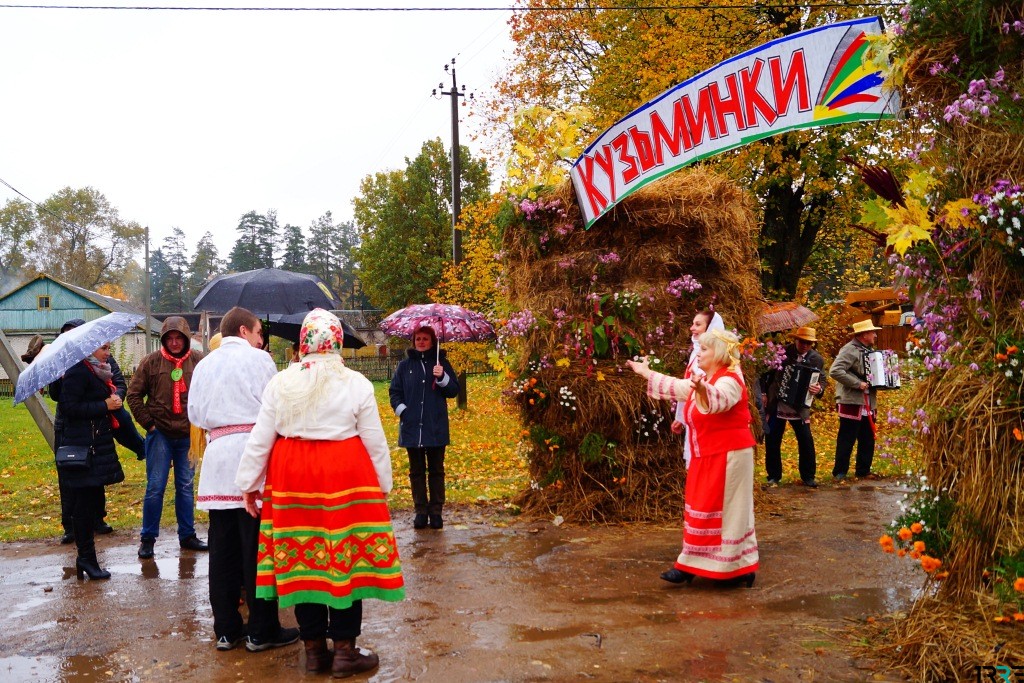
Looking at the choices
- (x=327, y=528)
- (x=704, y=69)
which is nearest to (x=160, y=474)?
(x=327, y=528)

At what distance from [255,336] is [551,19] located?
19946 mm

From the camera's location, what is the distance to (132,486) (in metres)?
11.4

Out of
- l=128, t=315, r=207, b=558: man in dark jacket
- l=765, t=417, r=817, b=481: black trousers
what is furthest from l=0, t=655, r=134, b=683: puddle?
l=765, t=417, r=817, b=481: black trousers

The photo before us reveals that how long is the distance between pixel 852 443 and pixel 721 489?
518 centimetres

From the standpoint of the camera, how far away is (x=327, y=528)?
4504mm

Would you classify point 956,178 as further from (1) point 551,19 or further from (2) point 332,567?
(1) point 551,19

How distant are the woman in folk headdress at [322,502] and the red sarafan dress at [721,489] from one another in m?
2.29

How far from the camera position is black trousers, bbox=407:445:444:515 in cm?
804

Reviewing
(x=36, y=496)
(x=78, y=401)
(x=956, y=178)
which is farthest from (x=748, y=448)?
(x=36, y=496)

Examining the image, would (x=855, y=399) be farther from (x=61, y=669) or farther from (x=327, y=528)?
(x=61, y=669)

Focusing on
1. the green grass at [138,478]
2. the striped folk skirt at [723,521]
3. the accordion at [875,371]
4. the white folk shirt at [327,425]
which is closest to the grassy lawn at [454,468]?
the green grass at [138,478]

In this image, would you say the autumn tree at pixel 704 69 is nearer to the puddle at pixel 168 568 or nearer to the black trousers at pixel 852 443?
the black trousers at pixel 852 443

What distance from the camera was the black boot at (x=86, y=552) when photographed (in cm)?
667

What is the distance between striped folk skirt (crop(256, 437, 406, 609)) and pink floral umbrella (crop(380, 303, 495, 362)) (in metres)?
3.27
